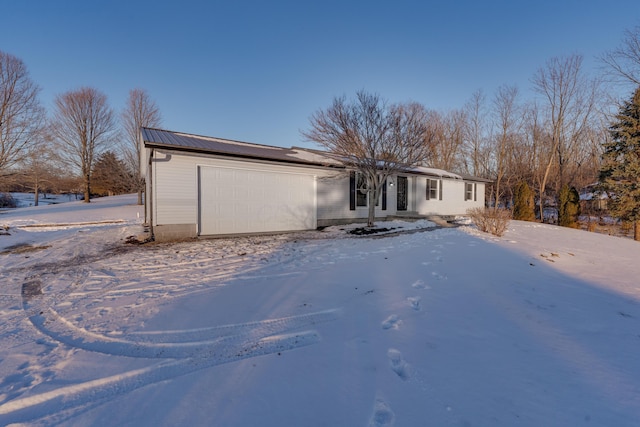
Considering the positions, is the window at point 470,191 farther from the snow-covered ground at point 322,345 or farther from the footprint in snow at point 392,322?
the footprint in snow at point 392,322

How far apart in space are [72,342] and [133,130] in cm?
2658

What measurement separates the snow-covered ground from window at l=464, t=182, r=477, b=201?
14818 millimetres

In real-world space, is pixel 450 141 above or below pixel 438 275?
above

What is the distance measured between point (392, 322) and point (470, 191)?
64.8 feet

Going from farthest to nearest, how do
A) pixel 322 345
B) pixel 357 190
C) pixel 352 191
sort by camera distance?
pixel 357 190
pixel 352 191
pixel 322 345

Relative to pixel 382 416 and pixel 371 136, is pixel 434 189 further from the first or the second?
pixel 382 416

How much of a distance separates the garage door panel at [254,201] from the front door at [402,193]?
593 cm

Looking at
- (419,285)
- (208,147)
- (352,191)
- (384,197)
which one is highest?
(208,147)

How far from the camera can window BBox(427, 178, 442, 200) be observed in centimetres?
1680

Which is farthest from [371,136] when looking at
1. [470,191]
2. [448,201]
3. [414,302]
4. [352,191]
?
[470,191]

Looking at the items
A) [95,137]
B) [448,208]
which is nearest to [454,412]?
[448,208]

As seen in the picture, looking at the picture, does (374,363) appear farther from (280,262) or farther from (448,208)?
(448,208)

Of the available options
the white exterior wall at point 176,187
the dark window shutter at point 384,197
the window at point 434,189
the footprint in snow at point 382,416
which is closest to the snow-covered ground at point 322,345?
the footprint in snow at point 382,416

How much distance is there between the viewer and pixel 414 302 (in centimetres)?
358
